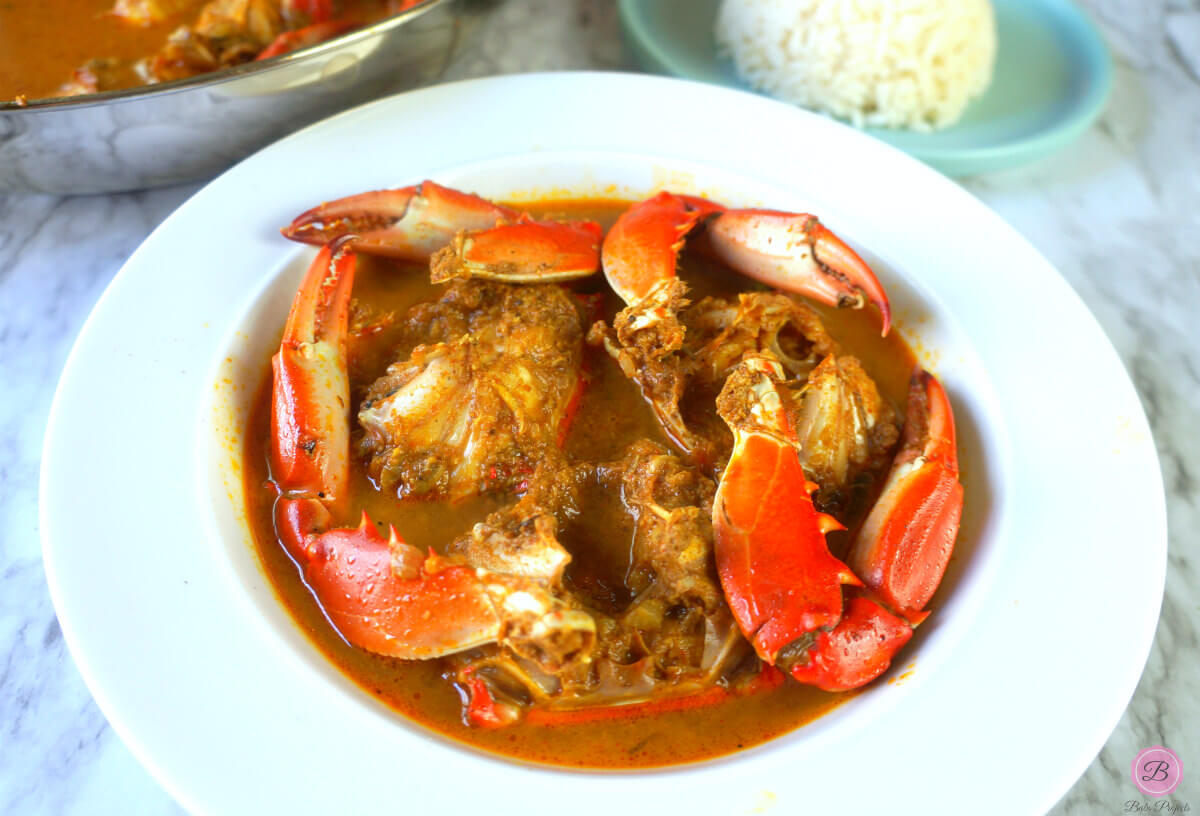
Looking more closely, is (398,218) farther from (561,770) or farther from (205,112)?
(561,770)

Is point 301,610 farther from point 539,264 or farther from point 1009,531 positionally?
point 1009,531

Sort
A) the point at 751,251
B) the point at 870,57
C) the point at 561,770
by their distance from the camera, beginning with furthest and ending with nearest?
the point at 870,57
the point at 751,251
the point at 561,770

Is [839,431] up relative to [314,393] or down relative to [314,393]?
down

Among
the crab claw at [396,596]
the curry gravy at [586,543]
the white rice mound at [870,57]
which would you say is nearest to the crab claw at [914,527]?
the curry gravy at [586,543]

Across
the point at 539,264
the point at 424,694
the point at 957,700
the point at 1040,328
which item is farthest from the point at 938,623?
the point at 539,264

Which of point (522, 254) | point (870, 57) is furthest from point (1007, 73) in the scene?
point (522, 254)

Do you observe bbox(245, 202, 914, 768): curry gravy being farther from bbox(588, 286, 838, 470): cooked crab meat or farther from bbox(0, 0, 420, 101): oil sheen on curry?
bbox(0, 0, 420, 101): oil sheen on curry

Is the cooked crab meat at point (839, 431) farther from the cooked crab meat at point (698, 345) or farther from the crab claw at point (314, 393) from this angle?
the crab claw at point (314, 393)
